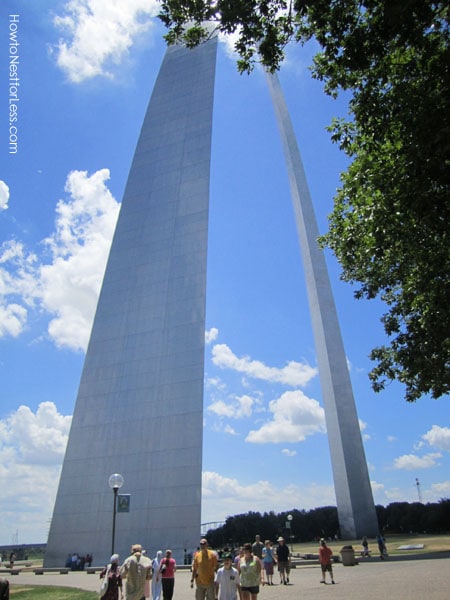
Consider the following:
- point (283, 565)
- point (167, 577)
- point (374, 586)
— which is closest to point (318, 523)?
point (283, 565)

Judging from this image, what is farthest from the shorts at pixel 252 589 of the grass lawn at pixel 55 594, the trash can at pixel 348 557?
the trash can at pixel 348 557

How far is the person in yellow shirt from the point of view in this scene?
319 inches

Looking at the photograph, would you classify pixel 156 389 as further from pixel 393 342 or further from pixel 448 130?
pixel 448 130

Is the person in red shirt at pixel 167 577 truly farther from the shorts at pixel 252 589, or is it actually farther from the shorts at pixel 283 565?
the shorts at pixel 283 565

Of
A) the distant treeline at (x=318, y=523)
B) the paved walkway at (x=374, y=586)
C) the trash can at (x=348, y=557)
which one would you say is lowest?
the paved walkway at (x=374, y=586)

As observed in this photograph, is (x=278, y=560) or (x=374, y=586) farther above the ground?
(x=278, y=560)

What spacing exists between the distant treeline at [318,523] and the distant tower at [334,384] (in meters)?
25.3

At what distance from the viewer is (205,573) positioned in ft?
26.8

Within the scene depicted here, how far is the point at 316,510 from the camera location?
66.6 m

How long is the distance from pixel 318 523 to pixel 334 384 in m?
39.0

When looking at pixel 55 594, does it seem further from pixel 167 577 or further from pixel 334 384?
pixel 334 384

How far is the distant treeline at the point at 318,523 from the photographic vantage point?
5284 centimetres

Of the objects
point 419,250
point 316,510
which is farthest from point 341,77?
point 316,510

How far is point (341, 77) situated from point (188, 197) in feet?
94.1
